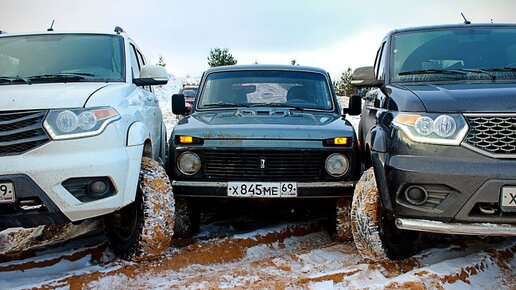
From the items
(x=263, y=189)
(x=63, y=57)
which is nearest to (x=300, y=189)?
(x=263, y=189)

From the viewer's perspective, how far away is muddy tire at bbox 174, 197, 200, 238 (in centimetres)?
426

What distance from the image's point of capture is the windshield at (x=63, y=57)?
166 inches

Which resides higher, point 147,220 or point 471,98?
point 471,98

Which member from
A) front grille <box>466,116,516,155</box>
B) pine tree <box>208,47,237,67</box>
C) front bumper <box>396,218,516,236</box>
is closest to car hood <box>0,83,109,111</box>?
front bumper <box>396,218,516,236</box>

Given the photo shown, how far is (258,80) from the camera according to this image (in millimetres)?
5293

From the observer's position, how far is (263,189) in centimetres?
399

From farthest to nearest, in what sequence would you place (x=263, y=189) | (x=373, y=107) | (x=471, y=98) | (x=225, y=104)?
(x=225, y=104) → (x=373, y=107) → (x=263, y=189) → (x=471, y=98)

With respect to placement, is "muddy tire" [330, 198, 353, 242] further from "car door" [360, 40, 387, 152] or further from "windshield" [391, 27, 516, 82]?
"windshield" [391, 27, 516, 82]

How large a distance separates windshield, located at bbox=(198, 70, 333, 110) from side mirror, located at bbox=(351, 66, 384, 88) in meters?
0.78

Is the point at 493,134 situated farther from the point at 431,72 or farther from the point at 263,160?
the point at 263,160

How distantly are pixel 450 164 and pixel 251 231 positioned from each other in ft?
7.02

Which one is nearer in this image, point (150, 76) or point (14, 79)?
point (14, 79)

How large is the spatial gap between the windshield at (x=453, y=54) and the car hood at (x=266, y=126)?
727mm

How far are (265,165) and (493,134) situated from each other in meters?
1.79
